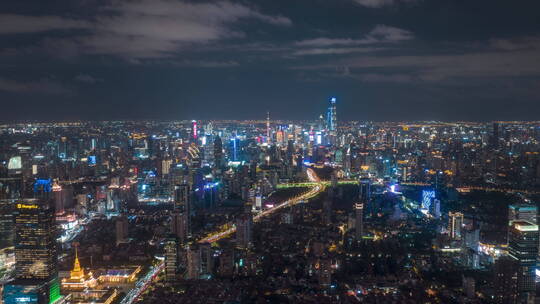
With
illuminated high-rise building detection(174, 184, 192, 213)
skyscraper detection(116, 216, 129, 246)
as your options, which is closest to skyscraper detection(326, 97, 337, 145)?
illuminated high-rise building detection(174, 184, 192, 213)

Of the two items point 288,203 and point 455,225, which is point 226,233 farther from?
point 455,225

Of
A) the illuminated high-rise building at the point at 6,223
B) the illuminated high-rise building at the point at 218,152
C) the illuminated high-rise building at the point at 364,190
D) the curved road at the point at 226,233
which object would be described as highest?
the illuminated high-rise building at the point at 218,152

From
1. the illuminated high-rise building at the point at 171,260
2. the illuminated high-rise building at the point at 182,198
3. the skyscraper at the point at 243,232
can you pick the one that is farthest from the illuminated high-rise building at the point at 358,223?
the illuminated high-rise building at the point at 171,260

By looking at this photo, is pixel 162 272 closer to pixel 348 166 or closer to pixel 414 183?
pixel 414 183

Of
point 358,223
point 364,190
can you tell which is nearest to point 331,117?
point 364,190

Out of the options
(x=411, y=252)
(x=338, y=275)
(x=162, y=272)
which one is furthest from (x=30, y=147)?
(x=411, y=252)

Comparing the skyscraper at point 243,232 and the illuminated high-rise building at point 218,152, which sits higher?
the illuminated high-rise building at point 218,152

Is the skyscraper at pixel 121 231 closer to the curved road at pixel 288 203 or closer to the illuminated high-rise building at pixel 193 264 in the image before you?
the curved road at pixel 288 203

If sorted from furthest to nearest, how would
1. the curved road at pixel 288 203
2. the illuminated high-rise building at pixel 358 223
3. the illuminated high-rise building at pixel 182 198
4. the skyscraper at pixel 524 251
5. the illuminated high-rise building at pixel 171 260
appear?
the illuminated high-rise building at pixel 182 198 → the curved road at pixel 288 203 → the illuminated high-rise building at pixel 358 223 → the illuminated high-rise building at pixel 171 260 → the skyscraper at pixel 524 251
